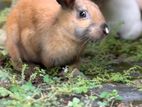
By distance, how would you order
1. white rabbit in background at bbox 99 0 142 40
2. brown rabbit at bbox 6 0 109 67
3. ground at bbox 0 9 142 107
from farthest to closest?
white rabbit in background at bbox 99 0 142 40
brown rabbit at bbox 6 0 109 67
ground at bbox 0 9 142 107

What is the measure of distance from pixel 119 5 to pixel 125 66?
4.27 feet

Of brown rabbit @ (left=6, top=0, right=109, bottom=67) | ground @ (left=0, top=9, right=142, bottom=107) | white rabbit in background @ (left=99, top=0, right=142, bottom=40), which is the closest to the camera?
ground @ (left=0, top=9, right=142, bottom=107)

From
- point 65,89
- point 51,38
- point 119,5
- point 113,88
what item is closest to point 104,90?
point 113,88

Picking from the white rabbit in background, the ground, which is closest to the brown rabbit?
the ground

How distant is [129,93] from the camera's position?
Answer: 4.35 m

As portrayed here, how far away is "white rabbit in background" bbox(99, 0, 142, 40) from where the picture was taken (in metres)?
6.45

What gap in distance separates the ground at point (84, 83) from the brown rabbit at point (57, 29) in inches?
6.0

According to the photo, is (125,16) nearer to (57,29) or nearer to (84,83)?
(57,29)

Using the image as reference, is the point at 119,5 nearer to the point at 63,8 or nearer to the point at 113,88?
the point at 63,8

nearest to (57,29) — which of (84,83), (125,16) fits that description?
(84,83)

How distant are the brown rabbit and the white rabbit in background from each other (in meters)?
1.51

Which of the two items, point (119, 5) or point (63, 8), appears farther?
point (119, 5)

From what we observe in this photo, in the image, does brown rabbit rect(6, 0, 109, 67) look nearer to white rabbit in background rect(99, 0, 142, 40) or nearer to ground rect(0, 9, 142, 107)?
ground rect(0, 9, 142, 107)

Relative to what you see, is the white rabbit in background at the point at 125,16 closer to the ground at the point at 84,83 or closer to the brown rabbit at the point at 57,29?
the ground at the point at 84,83
